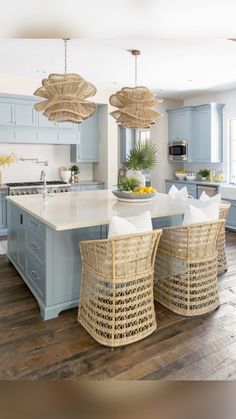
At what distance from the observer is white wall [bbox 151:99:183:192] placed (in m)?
7.42

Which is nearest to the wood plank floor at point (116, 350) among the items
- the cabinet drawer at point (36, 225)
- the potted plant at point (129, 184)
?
the cabinet drawer at point (36, 225)

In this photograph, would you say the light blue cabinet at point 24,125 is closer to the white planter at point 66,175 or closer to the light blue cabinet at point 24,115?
the light blue cabinet at point 24,115

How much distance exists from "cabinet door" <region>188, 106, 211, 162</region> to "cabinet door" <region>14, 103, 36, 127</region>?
3321 mm

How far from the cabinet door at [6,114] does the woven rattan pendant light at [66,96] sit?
281 cm

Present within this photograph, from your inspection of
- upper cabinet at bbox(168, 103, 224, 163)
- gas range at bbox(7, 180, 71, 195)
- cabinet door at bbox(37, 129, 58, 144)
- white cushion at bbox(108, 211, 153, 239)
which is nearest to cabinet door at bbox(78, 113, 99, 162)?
cabinet door at bbox(37, 129, 58, 144)

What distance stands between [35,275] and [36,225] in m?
0.46

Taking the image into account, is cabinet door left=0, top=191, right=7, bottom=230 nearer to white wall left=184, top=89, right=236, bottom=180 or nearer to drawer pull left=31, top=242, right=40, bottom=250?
drawer pull left=31, top=242, right=40, bottom=250

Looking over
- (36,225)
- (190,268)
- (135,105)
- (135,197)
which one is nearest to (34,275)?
(36,225)

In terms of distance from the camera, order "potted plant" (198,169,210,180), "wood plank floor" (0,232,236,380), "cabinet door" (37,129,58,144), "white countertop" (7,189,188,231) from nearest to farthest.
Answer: "wood plank floor" (0,232,236,380)
"white countertop" (7,189,188,231)
"cabinet door" (37,129,58,144)
"potted plant" (198,169,210,180)

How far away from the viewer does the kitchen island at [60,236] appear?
259cm

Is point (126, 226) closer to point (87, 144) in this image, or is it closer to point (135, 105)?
point (135, 105)

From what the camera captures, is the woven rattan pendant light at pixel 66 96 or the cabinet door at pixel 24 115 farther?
the cabinet door at pixel 24 115

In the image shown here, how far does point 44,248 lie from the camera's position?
262cm

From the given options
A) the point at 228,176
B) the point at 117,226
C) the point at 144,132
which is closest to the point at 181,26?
the point at 117,226
